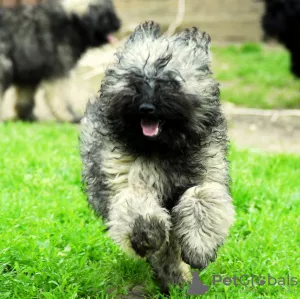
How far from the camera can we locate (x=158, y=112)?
3.35m

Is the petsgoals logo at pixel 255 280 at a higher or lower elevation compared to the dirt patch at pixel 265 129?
higher

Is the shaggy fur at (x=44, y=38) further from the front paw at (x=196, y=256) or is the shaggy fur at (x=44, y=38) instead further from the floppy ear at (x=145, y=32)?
the front paw at (x=196, y=256)

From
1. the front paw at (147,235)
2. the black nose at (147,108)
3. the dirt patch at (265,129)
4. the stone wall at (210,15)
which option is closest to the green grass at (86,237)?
the front paw at (147,235)

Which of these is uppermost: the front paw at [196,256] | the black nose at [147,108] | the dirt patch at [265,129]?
the black nose at [147,108]

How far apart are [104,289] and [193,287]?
1.65 ft

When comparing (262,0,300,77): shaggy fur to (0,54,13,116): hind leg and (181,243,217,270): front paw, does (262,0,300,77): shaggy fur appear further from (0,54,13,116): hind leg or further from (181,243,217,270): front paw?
(181,243,217,270): front paw

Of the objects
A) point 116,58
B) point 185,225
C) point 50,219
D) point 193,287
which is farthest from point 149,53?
point 50,219

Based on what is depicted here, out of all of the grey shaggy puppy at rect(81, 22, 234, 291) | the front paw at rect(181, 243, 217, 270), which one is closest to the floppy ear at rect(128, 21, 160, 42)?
the grey shaggy puppy at rect(81, 22, 234, 291)

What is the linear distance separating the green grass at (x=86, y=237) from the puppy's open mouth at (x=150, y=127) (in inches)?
36.4

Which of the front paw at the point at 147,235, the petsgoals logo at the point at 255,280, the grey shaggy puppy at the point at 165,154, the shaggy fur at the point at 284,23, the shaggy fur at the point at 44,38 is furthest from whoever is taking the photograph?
the shaggy fur at the point at 284,23

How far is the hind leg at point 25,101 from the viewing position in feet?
30.2

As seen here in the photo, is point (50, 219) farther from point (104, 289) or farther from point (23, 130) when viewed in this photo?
point (23, 130)

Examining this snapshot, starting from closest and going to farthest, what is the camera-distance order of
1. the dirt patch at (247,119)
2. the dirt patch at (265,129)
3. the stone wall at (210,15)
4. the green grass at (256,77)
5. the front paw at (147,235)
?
the front paw at (147,235) < the dirt patch at (265,129) < the dirt patch at (247,119) < the green grass at (256,77) < the stone wall at (210,15)

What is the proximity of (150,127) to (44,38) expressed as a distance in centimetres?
600
